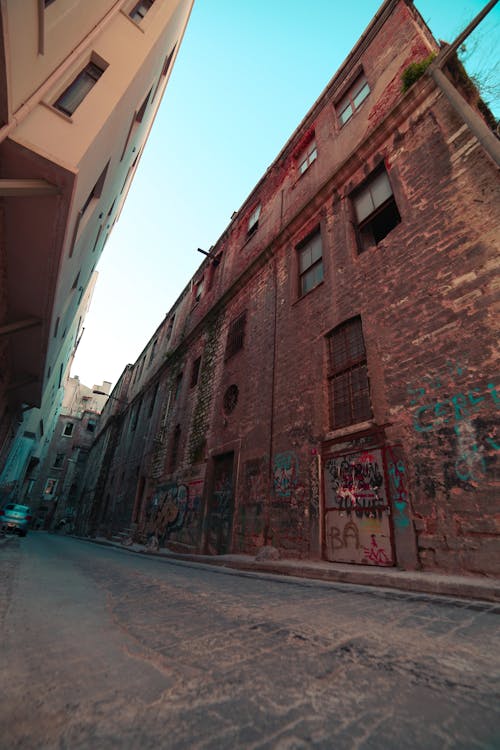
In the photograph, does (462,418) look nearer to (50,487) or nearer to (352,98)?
(352,98)

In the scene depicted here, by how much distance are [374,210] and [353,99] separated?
4619 millimetres

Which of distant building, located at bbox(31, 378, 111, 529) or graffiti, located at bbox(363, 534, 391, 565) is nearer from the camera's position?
graffiti, located at bbox(363, 534, 391, 565)

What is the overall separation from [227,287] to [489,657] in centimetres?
1154

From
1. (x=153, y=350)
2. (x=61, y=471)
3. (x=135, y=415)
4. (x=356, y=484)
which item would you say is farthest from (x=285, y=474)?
(x=61, y=471)

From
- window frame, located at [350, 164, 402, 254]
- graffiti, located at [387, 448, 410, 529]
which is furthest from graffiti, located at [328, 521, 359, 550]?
window frame, located at [350, 164, 402, 254]

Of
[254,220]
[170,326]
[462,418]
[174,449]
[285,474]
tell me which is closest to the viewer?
[462,418]

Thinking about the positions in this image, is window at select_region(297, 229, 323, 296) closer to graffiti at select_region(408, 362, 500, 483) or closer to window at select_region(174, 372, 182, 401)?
graffiti at select_region(408, 362, 500, 483)

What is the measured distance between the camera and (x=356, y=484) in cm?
472

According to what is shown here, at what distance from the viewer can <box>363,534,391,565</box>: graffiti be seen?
4.07m

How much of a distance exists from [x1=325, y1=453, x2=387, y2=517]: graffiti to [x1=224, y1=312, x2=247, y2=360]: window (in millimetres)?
5403

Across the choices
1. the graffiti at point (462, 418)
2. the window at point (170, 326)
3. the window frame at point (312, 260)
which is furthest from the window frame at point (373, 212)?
the window at point (170, 326)

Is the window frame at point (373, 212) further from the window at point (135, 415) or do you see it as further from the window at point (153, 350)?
the window at point (135, 415)

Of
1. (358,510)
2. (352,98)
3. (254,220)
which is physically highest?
(352,98)

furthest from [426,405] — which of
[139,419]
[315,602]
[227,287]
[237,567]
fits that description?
[139,419]
